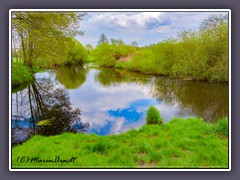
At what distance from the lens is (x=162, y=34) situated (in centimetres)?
631

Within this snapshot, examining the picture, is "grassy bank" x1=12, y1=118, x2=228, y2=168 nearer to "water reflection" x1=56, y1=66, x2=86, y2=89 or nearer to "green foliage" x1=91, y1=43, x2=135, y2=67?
"green foliage" x1=91, y1=43, x2=135, y2=67

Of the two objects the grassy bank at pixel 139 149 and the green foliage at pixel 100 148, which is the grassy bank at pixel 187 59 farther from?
the green foliage at pixel 100 148

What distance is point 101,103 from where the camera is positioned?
328 inches

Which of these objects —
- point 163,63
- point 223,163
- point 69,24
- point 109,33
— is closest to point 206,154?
point 223,163

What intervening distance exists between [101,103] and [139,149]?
3378mm

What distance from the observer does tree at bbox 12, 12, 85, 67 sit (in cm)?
535

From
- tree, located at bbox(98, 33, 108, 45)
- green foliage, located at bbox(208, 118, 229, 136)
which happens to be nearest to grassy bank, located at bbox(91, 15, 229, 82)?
tree, located at bbox(98, 33, 108, 45)

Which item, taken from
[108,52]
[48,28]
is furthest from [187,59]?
[48,28]

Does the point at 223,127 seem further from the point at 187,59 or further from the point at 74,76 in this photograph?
the point at 187,59

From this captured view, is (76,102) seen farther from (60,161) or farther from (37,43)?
(60,161)

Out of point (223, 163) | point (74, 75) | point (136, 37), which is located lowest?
point (223, 163)

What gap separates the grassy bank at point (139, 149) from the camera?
186 inches

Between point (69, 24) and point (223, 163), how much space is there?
4.80 m
